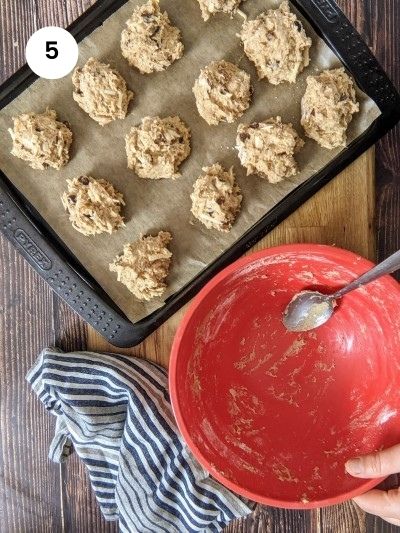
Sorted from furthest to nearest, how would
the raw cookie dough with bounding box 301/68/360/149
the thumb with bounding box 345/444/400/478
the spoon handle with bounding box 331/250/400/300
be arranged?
the raw cookie dough with bounding box 301/68/360/149 → the thumb with bounding box 345/444/400/478 → the spoon handle with bounding box 331/250/400/300

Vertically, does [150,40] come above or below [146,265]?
above

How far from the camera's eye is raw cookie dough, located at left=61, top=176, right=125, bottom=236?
3.88ft

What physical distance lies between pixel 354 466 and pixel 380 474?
0.05 metres

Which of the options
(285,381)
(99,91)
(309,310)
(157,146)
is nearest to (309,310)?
(309,310)

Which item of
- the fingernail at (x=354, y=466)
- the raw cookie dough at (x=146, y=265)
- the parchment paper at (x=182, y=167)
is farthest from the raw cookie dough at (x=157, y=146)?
the fingernail at (x=354, y=466)

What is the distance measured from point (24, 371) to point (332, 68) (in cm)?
86

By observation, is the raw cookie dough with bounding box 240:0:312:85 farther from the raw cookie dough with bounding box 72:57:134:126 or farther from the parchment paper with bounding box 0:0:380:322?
the raw cookie dough with bounding box 72:57:134:126

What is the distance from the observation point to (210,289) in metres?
1.06

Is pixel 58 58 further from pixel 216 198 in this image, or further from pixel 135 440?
pixel 135 440

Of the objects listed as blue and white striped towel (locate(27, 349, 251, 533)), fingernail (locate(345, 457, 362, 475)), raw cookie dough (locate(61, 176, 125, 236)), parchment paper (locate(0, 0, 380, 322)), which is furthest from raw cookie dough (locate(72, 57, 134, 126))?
fingernail (locate(345, 457, 362, 475))

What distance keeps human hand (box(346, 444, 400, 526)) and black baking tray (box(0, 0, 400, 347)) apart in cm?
43

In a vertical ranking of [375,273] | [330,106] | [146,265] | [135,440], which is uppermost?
[330,106]

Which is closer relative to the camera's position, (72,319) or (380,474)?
(380,474)

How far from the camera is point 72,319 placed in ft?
4.20
